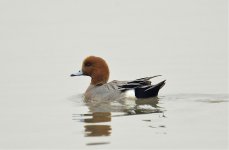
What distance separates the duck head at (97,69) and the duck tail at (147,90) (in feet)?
3.98

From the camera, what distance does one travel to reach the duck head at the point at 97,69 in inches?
544

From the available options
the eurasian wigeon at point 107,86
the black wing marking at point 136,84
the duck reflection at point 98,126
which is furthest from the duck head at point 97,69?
the duck reflection at point 98,126

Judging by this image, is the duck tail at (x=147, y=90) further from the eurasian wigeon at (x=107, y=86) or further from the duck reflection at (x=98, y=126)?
the duck reflection at (x=98, y=126)

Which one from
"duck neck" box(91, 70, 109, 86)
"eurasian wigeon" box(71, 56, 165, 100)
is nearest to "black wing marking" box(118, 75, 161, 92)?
"eurasian wigeon" box(71, 56, 165, 100)

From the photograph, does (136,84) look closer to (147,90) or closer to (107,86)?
(147,90)

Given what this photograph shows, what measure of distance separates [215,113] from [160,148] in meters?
2.43

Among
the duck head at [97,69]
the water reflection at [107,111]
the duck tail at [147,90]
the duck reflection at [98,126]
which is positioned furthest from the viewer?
the duck head at [97,69]

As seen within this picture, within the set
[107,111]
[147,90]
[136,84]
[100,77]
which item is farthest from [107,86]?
[107,111]

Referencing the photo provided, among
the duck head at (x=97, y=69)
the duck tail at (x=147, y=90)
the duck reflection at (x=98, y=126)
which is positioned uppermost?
the duck head at (x=97, y=69)

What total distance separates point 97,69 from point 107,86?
585 millimetres

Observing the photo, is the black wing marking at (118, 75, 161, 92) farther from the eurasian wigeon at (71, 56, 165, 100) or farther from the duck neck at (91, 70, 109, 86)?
the duck neck at (91, 70, 109, 86)

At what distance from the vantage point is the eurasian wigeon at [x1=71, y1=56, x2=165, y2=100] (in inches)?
502

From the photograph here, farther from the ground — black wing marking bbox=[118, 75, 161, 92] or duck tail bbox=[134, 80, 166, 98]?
black wing marking bbox=[118, 75, 161, 92]

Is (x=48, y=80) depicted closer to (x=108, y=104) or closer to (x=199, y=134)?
(x=108, y=104)
